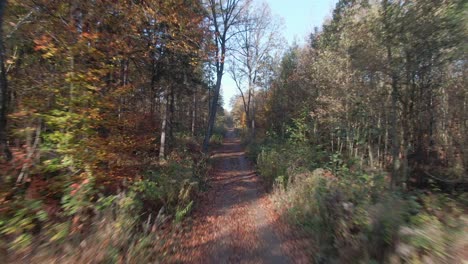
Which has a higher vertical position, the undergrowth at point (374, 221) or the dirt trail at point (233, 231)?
the undergrowth at point (374, 221)

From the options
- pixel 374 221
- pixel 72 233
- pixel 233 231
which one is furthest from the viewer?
pixel 233 231

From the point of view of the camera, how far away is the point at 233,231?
22.7 feet

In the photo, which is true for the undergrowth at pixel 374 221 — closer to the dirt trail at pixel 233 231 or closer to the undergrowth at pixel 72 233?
the dirt trail at pixel 233 231

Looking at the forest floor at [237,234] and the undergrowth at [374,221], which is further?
the forest floor at [237,234]

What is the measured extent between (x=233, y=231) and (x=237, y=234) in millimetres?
226

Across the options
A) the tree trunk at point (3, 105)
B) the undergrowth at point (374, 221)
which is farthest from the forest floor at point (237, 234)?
the tree trunk at point (3, 105)

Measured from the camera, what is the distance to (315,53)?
2044 centimetres

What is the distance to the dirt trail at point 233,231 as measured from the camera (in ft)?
18.0

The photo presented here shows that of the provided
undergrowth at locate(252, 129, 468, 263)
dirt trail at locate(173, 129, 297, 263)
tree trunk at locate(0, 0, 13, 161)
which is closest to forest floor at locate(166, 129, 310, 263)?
dirt trail at locate(173, 129, 297, 263)

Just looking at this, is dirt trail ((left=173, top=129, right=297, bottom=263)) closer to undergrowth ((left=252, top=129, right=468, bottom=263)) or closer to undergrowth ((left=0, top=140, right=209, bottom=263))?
undergrowth ((left=252, top=129, right=468, bottom=263))

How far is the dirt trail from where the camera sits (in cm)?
547

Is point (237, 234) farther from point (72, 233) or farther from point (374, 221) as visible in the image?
point (72, 233)

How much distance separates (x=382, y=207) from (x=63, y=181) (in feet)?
19.7

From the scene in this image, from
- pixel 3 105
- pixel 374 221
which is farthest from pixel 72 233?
pixel 374 221
